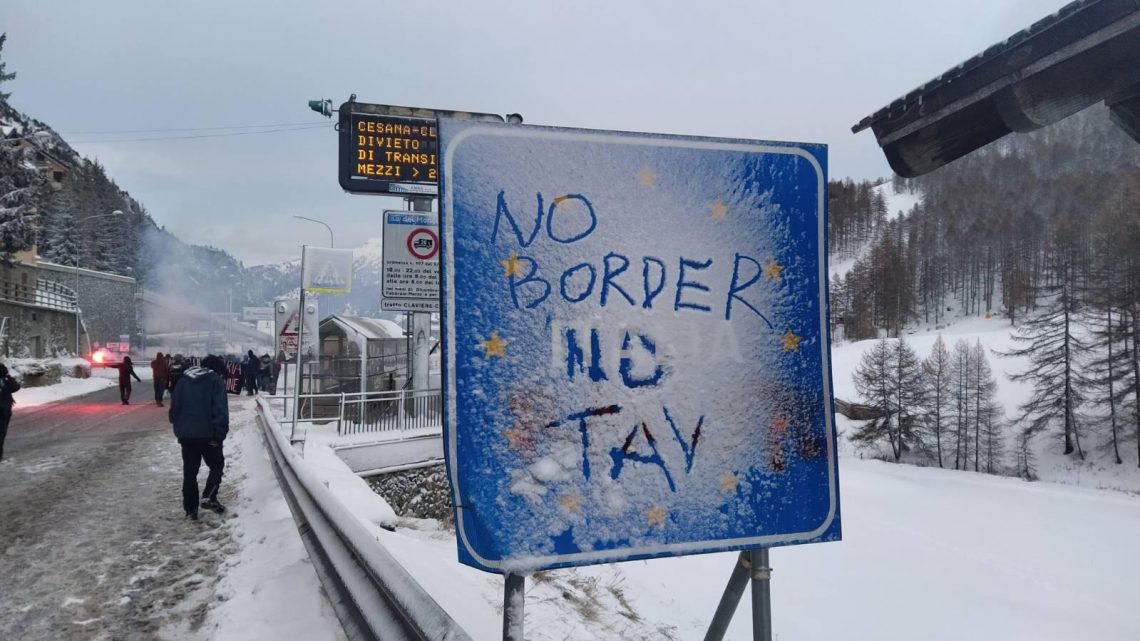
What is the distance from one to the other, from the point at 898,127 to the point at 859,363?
2545 inches

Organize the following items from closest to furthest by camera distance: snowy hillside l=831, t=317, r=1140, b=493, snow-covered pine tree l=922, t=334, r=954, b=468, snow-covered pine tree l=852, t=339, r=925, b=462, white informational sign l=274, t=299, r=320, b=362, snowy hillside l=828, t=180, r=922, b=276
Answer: white informational sign l=274, t=299, r=320, b=362 → snowy hillside l=831, t=317, r=1140, b=493 → snow-covered pine tree l=852, t=339, r=925, b=462 → snow-covered pine tree l=922, t=334, r=954, b=468 → snowy hillside l=828, t=180, r=922, b=276

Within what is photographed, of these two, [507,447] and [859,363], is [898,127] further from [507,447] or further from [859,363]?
[859,363]

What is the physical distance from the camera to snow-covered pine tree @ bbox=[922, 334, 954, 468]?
1921 inches

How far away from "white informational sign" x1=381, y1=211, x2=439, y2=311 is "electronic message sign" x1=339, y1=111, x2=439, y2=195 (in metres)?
5.39

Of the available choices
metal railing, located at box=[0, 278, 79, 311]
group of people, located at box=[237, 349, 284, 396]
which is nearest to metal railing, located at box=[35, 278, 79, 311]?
metal railing, located at box=[0, 278, 79, 311]

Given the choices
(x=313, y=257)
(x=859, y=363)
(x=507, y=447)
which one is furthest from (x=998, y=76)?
(x=859, y=363)

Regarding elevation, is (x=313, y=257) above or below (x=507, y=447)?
above

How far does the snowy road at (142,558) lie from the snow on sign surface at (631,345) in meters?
2.27

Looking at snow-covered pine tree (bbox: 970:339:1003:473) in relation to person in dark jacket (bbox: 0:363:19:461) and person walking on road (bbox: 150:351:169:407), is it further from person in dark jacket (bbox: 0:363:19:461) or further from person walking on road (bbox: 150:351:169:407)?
person in dark jacket (bbox: 0:363:19:461)

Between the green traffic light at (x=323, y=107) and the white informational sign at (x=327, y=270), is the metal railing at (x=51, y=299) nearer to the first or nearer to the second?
the green traffic light at (x=323, y=107)

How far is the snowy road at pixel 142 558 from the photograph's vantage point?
3564mm

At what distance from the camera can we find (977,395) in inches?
1901

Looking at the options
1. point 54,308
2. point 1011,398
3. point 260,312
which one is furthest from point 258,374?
point 260,312

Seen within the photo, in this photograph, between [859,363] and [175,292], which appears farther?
[175,292]
